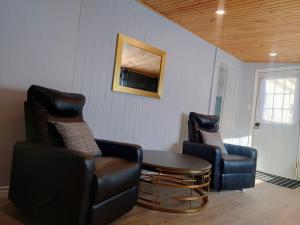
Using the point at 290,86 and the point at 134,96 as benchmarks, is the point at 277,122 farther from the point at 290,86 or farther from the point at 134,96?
the point at 134,96

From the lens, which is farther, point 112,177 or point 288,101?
point 288,101

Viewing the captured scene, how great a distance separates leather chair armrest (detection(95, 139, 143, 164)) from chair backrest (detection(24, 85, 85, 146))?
395 millimetres

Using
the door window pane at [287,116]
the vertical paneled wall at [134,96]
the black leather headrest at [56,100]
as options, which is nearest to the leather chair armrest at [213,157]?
the vertical paneled wall at [134,96]

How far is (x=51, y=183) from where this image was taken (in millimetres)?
1678

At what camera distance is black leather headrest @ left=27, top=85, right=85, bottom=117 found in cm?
207

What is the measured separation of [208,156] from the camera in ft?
10.1

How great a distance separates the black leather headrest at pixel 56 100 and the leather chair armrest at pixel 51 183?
1.21 ft

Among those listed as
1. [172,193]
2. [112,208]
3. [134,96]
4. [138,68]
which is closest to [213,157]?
[172,193]

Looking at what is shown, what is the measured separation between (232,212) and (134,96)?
167cm

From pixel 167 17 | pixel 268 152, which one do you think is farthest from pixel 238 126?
pixel 167 17

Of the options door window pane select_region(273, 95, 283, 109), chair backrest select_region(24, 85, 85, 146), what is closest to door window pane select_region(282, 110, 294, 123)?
door window pane select_region(273, 95, 283, 109)

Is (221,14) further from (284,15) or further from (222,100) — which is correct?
(222,100)

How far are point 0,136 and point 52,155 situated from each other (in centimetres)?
79

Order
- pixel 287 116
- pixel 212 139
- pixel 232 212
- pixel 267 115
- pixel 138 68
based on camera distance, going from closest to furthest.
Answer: pixel 232 212 → pixel 138 68 → pixel 212 139 → pixel 287 116 → pixel 267 115
